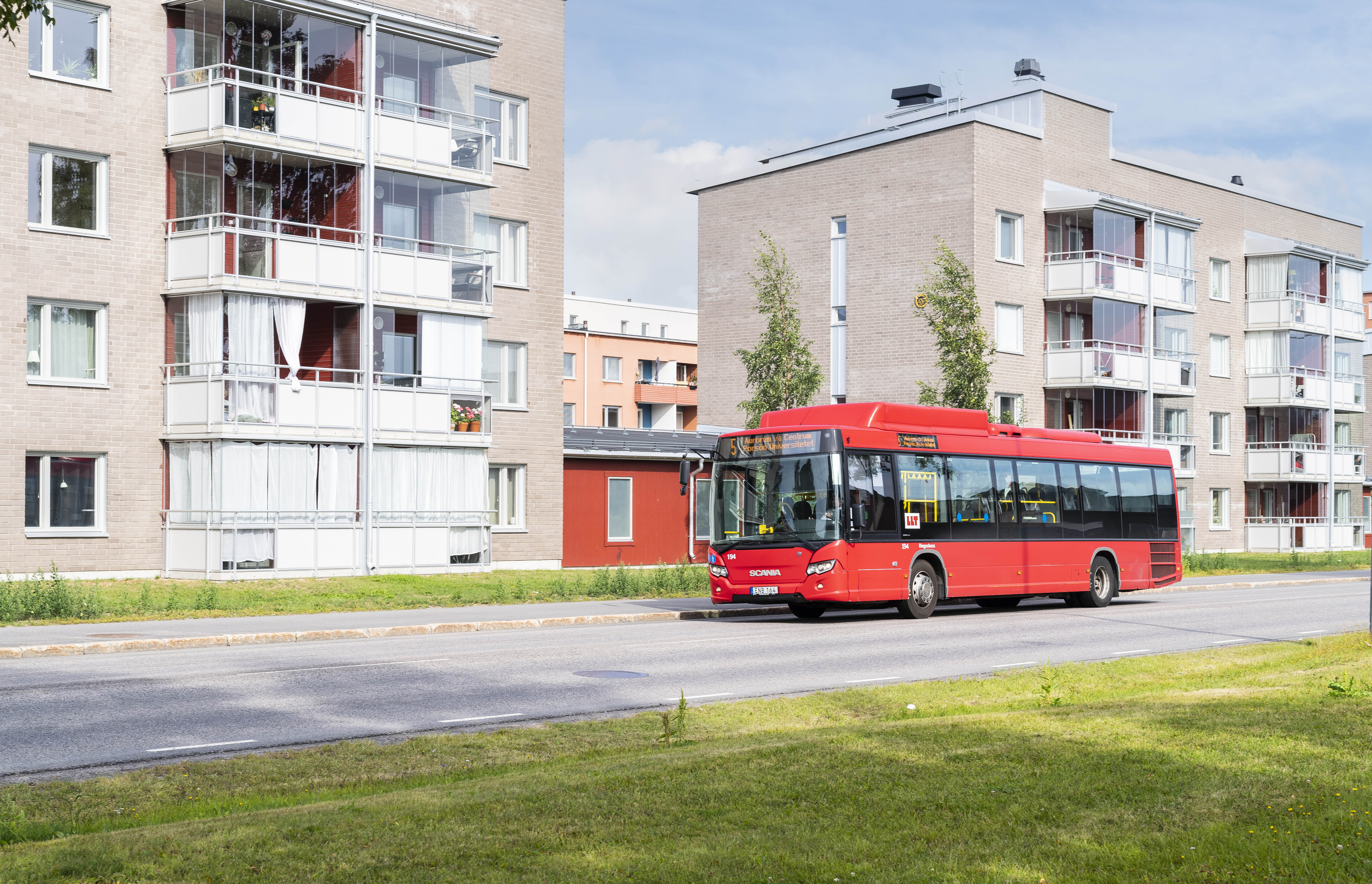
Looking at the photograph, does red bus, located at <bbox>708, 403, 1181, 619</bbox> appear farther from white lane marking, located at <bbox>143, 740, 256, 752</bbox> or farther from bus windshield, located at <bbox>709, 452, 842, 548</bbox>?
white lane marking, located at <bbox>143, 740, 256, 752</bbox>

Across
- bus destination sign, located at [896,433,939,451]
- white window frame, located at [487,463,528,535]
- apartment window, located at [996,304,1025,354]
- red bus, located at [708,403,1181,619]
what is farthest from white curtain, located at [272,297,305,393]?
apartment window, located at [996,304,1025,354]

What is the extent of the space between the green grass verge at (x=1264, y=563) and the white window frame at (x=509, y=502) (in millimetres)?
16585

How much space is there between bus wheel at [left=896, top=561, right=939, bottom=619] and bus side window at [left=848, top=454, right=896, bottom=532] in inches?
42.2

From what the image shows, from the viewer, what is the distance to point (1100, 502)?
26.9m

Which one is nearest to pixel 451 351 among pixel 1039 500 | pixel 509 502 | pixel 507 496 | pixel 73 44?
pixel 507 496

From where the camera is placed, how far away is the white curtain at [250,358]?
27906 millimetres

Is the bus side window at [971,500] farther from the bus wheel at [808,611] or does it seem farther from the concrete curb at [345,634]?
the concrete curb at [345,634]

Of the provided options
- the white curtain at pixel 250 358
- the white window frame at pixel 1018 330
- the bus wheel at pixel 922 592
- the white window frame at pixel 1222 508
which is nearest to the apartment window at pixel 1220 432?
the white window frame at pixel 1222 508

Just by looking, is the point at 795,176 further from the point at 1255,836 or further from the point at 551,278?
the point at 1255,836

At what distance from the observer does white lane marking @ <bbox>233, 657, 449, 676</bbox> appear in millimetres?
14094

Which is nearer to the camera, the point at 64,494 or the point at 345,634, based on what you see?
the point at 345,634

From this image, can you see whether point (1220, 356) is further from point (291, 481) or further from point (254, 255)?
point (254, 255)

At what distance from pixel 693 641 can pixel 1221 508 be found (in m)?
43.0

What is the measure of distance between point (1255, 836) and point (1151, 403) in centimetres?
4298
